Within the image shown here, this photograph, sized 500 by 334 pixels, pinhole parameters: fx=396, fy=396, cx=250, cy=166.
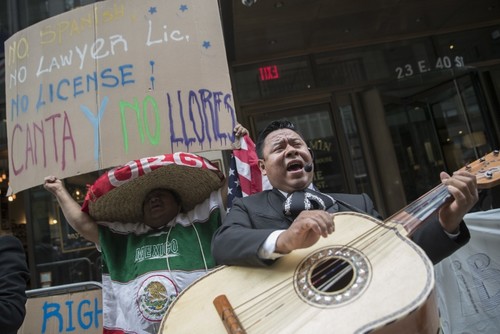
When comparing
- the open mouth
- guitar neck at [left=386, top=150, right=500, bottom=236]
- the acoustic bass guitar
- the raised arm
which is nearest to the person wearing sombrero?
the raised arm

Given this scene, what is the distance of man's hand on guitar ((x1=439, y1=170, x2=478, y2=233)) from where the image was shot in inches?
57.6

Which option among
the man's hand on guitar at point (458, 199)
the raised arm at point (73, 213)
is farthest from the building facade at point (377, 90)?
the man's hand on guitar at point (458, 199)

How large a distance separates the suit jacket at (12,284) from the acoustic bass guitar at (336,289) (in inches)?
37.2

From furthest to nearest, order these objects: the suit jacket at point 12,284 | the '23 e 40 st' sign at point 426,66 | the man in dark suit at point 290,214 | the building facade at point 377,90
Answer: the '23 e 40 st' sign at point 426,66 → the building facade at point 377,90 → the suit jacket at point 12,284 → the man in dark suit at point 290,214

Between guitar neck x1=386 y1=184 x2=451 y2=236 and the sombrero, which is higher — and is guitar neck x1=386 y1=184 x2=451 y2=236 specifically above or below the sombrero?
below

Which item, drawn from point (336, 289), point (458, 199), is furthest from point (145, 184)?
point (458, 199)

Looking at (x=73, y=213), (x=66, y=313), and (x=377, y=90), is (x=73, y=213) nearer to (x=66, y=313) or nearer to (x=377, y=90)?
(x=66, y=313)

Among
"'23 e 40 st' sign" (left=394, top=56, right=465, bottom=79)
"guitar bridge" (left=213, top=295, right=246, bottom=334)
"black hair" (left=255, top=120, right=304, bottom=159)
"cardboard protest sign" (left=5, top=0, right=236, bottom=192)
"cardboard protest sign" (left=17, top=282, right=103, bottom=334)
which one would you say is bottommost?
"cardboard protest sign" (left=17, top=282, right=103, bottom=334)

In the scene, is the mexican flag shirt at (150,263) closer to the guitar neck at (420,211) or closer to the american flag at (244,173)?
the american flag at (244,173)

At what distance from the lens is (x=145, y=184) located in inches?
87.0

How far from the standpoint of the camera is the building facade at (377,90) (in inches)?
225

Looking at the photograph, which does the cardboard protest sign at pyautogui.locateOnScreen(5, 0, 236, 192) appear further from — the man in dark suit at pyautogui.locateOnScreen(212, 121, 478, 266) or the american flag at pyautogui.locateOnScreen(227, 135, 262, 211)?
the man in dark suit at pyautogui.locateOnScreen(212, 121, 478, 266)

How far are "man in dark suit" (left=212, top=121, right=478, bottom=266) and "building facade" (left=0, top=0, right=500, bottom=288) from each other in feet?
12.6

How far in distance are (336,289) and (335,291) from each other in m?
0.04
